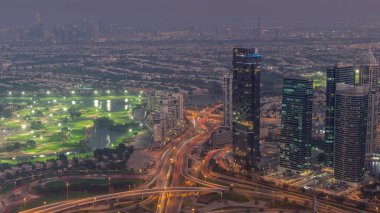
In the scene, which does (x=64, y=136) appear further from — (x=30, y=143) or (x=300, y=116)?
(x=300, y=116)

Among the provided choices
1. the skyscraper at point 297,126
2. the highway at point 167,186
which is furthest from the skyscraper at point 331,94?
the highway at point 167,186

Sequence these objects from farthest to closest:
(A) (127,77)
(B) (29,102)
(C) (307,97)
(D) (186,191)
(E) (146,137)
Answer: (A) (127,77)
(B) (29,102)
(E) (146,137)
(C) (307,97)
(D) (186,191)

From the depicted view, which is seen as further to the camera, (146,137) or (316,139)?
(146,137)

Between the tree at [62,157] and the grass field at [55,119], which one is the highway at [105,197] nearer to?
the tree at [62,157]

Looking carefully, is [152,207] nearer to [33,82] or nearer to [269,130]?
[269,130]

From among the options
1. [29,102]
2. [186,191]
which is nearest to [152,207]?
[186,191]

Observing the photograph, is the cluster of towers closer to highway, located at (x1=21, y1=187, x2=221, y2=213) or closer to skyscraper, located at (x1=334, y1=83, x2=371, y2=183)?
skyscraper, located at (x1=334, y1=83, x2=371, y2=183)

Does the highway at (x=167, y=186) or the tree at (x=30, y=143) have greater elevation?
the tree at (x=30, y=143)
